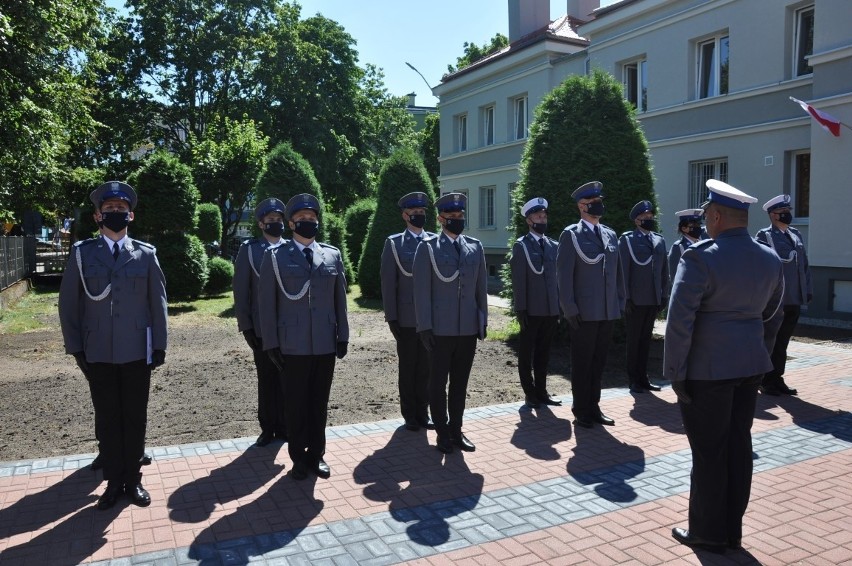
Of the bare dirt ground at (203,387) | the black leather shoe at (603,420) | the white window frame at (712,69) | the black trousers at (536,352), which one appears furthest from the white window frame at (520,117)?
the black leather shoe at (603,420)

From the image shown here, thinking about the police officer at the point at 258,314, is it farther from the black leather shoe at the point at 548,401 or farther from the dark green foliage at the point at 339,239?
the dark green foliage at the point at 339,239

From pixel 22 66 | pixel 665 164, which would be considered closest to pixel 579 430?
pixel 22 66

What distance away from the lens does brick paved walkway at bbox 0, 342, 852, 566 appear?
4.12m

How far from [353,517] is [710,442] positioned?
7.53 feet

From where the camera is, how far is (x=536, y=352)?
774 centimetres

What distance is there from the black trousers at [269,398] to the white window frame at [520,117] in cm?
2142

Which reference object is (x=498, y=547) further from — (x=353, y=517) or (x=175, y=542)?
(x=175, y=542)

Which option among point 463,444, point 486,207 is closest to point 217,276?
point 486,207

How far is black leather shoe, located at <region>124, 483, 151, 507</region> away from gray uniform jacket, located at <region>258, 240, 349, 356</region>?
4.30ft

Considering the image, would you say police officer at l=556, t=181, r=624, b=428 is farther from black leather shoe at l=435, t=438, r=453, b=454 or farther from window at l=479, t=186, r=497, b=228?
window at l=479, t=186, r=497, b=228

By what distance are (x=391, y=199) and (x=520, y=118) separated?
1022 centimetres

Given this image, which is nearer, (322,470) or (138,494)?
(138,494)

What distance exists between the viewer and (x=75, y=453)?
6.06 meters

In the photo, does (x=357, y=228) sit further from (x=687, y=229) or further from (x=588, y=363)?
(x=588, y=363)
